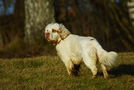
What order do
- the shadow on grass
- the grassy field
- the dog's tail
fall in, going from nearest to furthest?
the grassy field < the dog's tail < the shadow on grass

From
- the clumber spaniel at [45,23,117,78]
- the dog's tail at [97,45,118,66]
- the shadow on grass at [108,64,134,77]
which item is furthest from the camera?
the shadow on grass at [108,64,134,77]

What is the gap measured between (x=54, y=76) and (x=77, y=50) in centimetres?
93

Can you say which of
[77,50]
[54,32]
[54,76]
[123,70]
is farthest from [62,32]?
[123,70]

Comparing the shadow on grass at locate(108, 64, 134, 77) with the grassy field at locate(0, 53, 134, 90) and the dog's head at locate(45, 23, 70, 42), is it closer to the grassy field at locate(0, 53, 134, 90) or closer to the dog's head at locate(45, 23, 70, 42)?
the grassy field at locate(0, 53, 134, 90)

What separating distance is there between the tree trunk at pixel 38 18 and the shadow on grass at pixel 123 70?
4834 millimetres

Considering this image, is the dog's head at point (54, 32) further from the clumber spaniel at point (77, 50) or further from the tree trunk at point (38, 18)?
the tree trunk at point (38, 18)

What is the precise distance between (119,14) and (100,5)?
1.34 m

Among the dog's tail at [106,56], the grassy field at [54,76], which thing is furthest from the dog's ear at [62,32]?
the dog's tail at [106,56]

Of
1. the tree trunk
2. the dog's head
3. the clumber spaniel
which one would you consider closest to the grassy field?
the clumber spaniel

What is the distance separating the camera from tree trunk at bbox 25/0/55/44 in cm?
1124

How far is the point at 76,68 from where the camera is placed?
6113mm

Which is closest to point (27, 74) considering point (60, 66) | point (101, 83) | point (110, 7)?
point (60, 66)

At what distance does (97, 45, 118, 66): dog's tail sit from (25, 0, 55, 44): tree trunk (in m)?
6.19

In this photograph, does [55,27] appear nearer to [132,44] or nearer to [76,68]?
[76,68]
